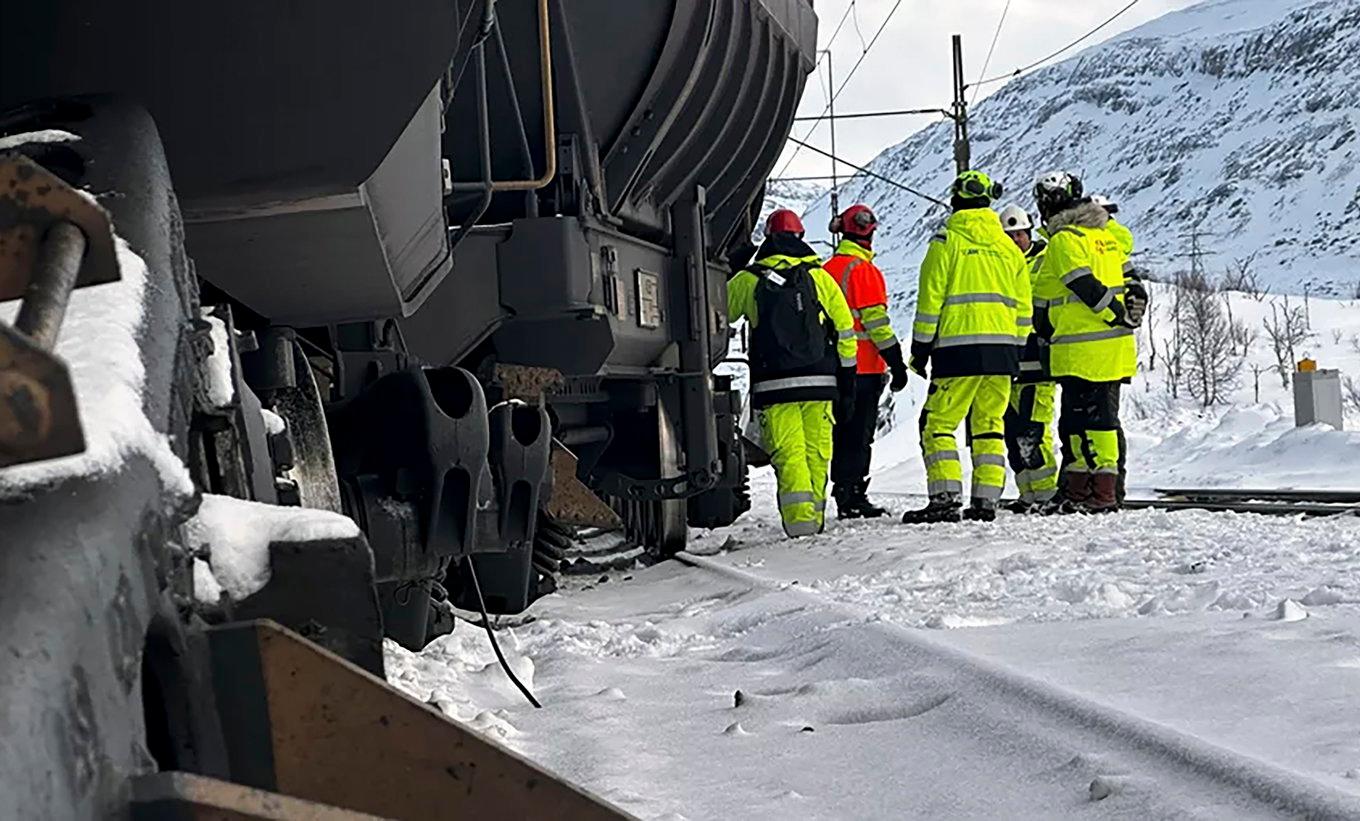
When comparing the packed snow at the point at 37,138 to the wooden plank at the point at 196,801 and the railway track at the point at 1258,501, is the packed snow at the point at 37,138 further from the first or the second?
the railway track at the point at 1258,501

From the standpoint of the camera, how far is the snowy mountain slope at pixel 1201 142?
10069 cm

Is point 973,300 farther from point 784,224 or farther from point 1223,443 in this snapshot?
point 1223,443

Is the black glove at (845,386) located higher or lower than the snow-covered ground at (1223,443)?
higher

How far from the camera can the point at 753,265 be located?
8.56m

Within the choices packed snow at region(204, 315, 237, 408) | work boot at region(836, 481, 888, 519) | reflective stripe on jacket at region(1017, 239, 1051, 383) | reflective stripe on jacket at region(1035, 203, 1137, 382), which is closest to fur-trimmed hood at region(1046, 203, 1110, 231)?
reflective stripe on jacket at region(1035, 203, 1137, 382)

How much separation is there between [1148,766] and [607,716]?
1.35m

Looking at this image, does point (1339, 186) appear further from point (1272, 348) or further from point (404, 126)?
point (404, 126)

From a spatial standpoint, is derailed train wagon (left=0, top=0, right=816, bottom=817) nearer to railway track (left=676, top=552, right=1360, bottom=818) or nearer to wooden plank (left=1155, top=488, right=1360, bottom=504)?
railway track (left=676, top=552, right=1360, bottom=818)

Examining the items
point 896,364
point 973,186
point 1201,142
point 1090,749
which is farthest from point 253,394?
point 1201,142

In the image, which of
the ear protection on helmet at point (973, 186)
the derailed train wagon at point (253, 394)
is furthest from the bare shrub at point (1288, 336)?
the derailed train wagon at point (253, 394)

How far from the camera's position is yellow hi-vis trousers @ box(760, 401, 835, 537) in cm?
827

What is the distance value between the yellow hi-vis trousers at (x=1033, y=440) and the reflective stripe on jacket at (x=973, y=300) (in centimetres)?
111

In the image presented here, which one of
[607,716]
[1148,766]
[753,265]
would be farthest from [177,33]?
[753,265]

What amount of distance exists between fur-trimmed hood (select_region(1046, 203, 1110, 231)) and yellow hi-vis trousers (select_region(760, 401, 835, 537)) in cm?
184
